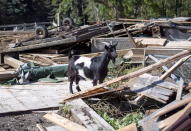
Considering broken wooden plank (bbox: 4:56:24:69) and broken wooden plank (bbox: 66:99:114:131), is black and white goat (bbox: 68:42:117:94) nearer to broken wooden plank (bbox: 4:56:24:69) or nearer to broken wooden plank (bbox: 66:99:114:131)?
broken wooden plank (bbox: 66:99:114:131)

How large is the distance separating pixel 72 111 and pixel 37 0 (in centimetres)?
A: 5997

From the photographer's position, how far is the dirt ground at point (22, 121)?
8844mm

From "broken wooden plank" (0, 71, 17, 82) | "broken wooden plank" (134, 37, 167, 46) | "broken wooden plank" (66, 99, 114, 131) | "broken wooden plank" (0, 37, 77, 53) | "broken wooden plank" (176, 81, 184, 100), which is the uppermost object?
"broken wooden plank" (134, 37, 167, 46)

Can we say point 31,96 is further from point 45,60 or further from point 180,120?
point 180,120

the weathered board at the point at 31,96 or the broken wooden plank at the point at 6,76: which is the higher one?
the broken wooden plank at the point at 6,76

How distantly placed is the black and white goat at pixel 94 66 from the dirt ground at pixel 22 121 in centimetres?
185

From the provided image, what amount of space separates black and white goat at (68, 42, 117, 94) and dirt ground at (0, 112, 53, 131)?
6.08 ft

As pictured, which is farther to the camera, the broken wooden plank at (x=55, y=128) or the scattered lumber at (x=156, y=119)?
the broken wooden plank at (x=55, y=128)

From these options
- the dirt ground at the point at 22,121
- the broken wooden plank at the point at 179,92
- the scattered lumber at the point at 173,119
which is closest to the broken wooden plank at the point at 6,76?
the dirt ground at the point at 22,121

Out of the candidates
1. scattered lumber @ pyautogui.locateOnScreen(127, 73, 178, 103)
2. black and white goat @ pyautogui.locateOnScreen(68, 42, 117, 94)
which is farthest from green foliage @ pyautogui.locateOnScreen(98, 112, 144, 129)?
black and white goat @ pyautogui.locateOnScreen(68, 42, 117, 94)

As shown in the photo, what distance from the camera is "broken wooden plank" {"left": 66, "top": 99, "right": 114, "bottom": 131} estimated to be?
7.94 metres

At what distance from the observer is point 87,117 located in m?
8.39

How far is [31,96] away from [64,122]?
11.4ft

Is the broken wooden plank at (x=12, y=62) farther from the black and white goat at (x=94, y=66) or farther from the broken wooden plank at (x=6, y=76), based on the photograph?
the black and white goat at (x=94, y=66)
